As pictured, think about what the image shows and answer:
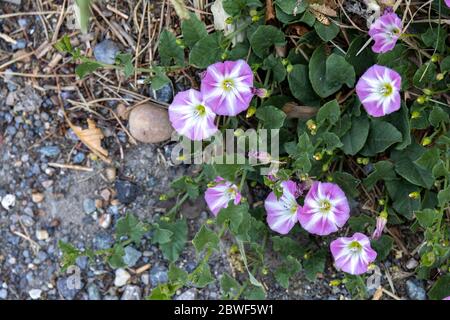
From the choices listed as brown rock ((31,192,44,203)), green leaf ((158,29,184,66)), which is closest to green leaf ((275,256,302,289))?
green leaf ((158,29,184,66))

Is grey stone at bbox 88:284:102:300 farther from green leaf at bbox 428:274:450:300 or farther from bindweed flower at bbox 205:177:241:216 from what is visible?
green leaf at bbox 428:274:450:300

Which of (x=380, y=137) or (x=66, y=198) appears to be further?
(x=66, y=198)

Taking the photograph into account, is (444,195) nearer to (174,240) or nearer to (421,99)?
(421,99)

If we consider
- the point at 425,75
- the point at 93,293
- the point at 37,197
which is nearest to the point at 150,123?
the point at 37,197

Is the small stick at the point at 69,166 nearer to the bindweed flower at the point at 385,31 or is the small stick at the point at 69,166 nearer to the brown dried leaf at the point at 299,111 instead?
the brown dried leaf at the point at 299,111

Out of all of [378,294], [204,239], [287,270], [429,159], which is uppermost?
[429,159]
